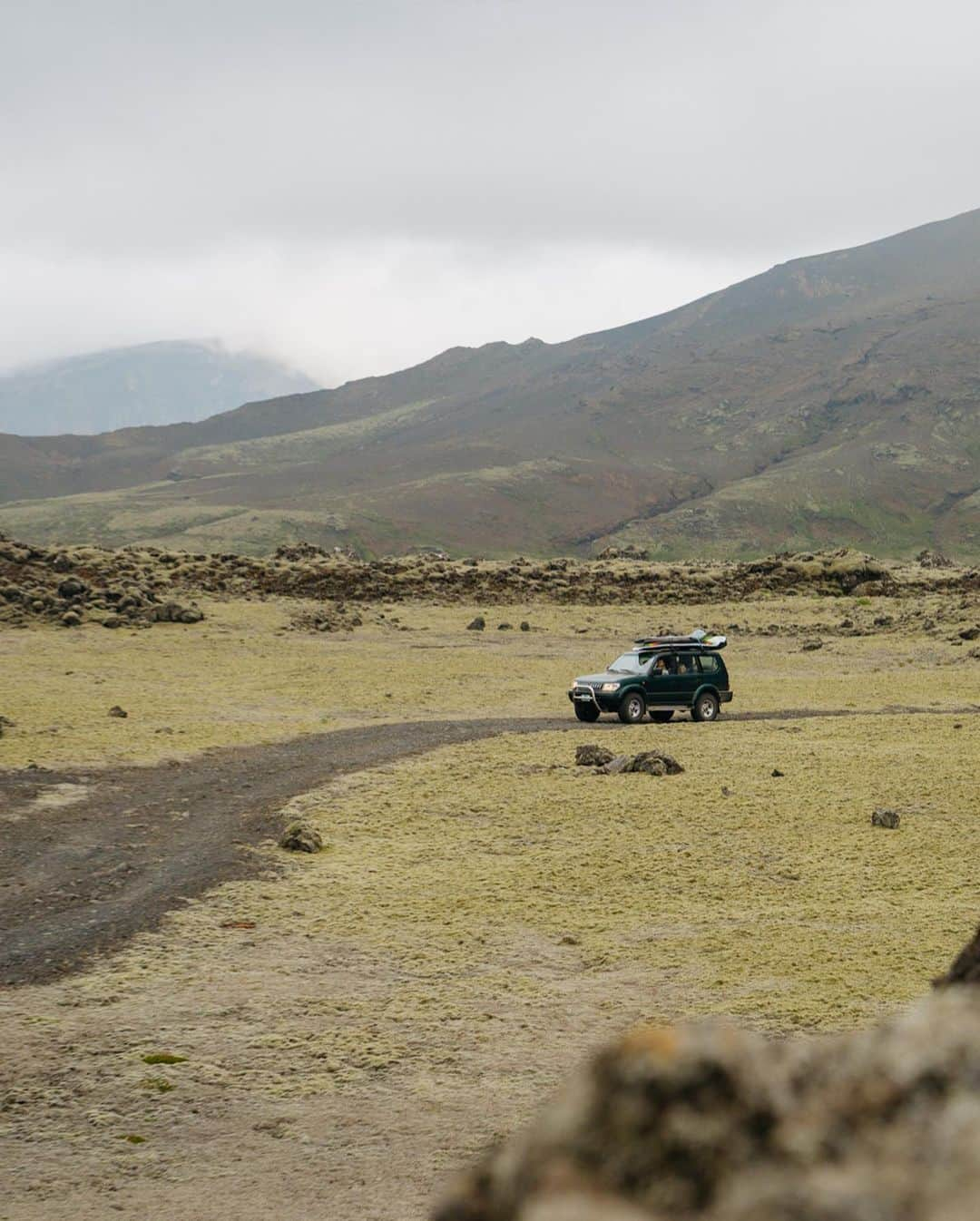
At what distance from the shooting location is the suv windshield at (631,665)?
105 feet

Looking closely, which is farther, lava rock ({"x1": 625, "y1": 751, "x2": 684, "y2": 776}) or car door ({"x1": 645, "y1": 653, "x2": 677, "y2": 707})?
car door ({"x1": 645, "y1": 653, "x2": 677, "y2": 707})

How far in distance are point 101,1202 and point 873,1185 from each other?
7.48 m

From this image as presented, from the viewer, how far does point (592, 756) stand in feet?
77.0

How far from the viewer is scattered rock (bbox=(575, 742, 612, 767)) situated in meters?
23.3

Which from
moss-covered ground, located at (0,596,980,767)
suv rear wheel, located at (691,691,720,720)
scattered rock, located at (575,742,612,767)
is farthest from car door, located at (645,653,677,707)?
scattered rock, located at (575,742,612,767)

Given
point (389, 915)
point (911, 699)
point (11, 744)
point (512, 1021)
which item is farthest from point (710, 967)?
point (911, 699)

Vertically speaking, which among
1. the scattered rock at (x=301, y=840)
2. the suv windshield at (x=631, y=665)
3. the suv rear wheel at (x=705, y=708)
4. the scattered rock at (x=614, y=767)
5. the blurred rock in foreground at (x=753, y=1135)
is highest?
the blurred rock in foreground at (x=753, y=1135)

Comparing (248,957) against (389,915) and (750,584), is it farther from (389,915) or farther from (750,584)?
(750,584)

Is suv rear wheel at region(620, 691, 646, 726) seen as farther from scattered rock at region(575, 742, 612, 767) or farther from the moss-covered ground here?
scattered rock at region(575, 742, 612, 767)

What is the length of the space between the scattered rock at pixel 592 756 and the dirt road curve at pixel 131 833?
3.82m

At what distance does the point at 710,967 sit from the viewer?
12094mm

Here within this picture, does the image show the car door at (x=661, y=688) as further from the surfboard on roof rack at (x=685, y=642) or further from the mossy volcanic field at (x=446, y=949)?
the mossy volcanic field at (x=446, y=949)

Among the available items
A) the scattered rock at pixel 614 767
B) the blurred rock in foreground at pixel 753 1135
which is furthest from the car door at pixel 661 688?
the blurred rock in foreground at pixel 753 1135

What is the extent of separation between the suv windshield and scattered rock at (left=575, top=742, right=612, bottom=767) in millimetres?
8164
